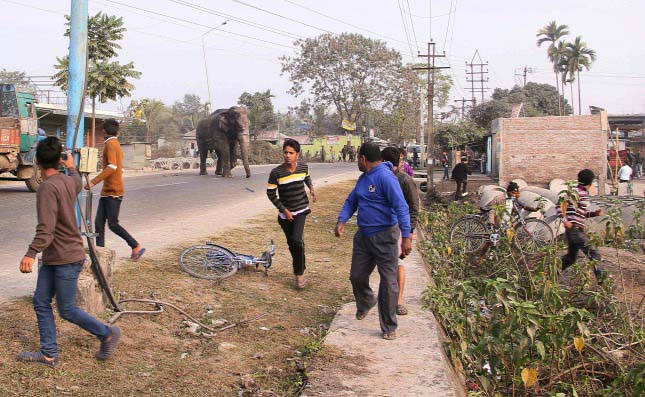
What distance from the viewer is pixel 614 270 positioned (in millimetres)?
9773

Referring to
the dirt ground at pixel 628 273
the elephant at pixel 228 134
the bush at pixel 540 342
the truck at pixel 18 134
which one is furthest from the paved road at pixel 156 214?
the dirt ground at pixel 628 273

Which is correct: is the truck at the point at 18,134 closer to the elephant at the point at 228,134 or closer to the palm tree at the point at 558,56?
the elephant at the point at 228,134

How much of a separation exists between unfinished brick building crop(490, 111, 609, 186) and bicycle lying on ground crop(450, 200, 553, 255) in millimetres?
11625

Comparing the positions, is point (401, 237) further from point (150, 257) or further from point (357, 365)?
point (150, 257)

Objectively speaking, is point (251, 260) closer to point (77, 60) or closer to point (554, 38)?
point (77, 60)

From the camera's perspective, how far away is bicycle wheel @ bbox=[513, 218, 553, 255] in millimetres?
10922

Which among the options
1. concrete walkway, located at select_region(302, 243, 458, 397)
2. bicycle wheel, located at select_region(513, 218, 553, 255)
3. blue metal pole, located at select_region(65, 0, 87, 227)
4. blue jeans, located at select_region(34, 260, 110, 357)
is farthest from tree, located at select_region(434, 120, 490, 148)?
blue jeans, located at select_region(34, 260, 110, 357)

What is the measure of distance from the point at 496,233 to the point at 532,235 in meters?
0.62

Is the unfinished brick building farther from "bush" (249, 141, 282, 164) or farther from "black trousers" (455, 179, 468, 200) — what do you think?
"bush" (249, 141, 282, 164)

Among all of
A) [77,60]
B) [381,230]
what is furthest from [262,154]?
[381,230]

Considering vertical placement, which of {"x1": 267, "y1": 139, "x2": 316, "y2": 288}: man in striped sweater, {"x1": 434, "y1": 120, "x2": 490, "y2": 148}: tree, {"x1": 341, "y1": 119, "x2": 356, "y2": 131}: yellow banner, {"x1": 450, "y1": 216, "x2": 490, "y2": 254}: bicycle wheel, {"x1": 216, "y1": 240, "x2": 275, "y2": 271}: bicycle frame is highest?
{"x1": 341, "y1": 119, "x2": 356, "y2": 131}: yellow banner

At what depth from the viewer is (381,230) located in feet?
17.9

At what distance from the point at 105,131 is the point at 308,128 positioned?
70076 mm

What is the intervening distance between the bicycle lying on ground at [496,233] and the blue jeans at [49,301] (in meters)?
7.40
